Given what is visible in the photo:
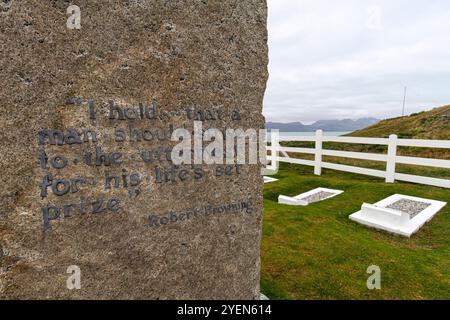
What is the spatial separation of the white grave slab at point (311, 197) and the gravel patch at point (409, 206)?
143cm

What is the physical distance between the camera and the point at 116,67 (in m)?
2.19

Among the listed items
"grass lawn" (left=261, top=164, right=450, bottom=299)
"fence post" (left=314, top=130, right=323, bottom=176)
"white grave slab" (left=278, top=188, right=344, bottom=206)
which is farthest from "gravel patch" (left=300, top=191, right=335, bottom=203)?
"fence post" (left=314, top=130, right=323, bottom=176)

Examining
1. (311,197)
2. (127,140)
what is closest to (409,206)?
(311,197)

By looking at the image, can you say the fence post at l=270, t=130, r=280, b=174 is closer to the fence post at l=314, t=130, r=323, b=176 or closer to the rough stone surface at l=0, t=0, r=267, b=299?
the fence post at l=314, t=130, r=323, b=176

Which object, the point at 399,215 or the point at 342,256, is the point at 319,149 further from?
the point at 342,256

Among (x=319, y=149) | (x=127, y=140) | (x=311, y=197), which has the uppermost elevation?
(x=127, y=140)

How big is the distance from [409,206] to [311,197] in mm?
2198

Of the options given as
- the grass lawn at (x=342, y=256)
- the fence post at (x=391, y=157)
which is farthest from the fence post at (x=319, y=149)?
the grass lawn at (x=342, y=256)

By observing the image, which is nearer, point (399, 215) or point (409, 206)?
point (399, 215)

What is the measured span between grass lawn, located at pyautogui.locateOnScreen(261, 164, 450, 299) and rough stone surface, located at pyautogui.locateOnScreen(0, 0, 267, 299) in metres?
1.04

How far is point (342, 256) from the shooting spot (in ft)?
13.6

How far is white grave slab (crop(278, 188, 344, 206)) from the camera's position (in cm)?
687

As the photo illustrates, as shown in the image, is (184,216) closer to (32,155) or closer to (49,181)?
(49,181)
